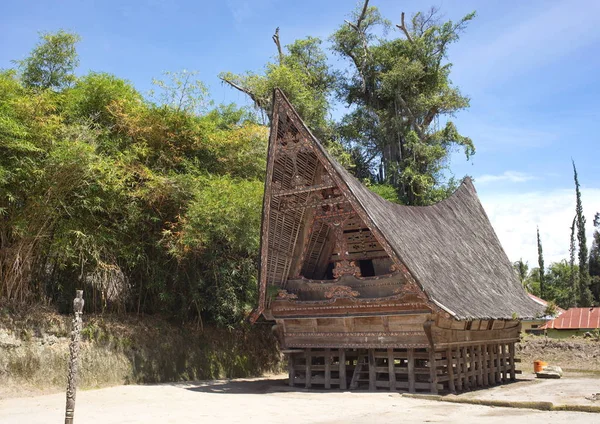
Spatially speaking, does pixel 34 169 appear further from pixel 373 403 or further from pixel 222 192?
pixel 373 403

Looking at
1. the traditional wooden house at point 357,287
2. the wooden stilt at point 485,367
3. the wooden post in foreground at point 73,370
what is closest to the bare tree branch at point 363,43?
the traditional wooden house at point 357,287

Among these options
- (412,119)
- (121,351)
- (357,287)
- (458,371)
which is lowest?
(458,371)

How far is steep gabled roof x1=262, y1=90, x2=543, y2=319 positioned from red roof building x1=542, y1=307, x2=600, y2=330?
9.23 meters

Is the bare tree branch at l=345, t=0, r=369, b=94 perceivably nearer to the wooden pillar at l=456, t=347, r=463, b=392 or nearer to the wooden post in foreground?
the wooden pillar at l=456, t=347, r=463, b=392

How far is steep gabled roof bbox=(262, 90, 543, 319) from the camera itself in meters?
11.7

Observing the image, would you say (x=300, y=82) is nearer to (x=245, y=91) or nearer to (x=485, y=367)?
(x=245, y=91)

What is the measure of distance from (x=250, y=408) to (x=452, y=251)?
7.68m

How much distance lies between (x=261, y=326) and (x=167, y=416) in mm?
8868

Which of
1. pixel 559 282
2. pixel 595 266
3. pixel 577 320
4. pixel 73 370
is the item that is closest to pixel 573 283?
pixel 595 266

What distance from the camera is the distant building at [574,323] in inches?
1011

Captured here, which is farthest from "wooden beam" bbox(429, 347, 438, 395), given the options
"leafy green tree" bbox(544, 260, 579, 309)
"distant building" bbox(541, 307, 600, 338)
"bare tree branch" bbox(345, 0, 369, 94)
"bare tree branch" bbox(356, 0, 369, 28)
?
"leafy green tree" bbox(544, 260, 579, 309)

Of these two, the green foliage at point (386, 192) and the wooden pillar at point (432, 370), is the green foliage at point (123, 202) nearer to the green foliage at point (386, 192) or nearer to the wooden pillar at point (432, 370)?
the wooden pillar at point (432, 370)

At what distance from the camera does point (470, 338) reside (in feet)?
44.2

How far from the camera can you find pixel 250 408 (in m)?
9.70
